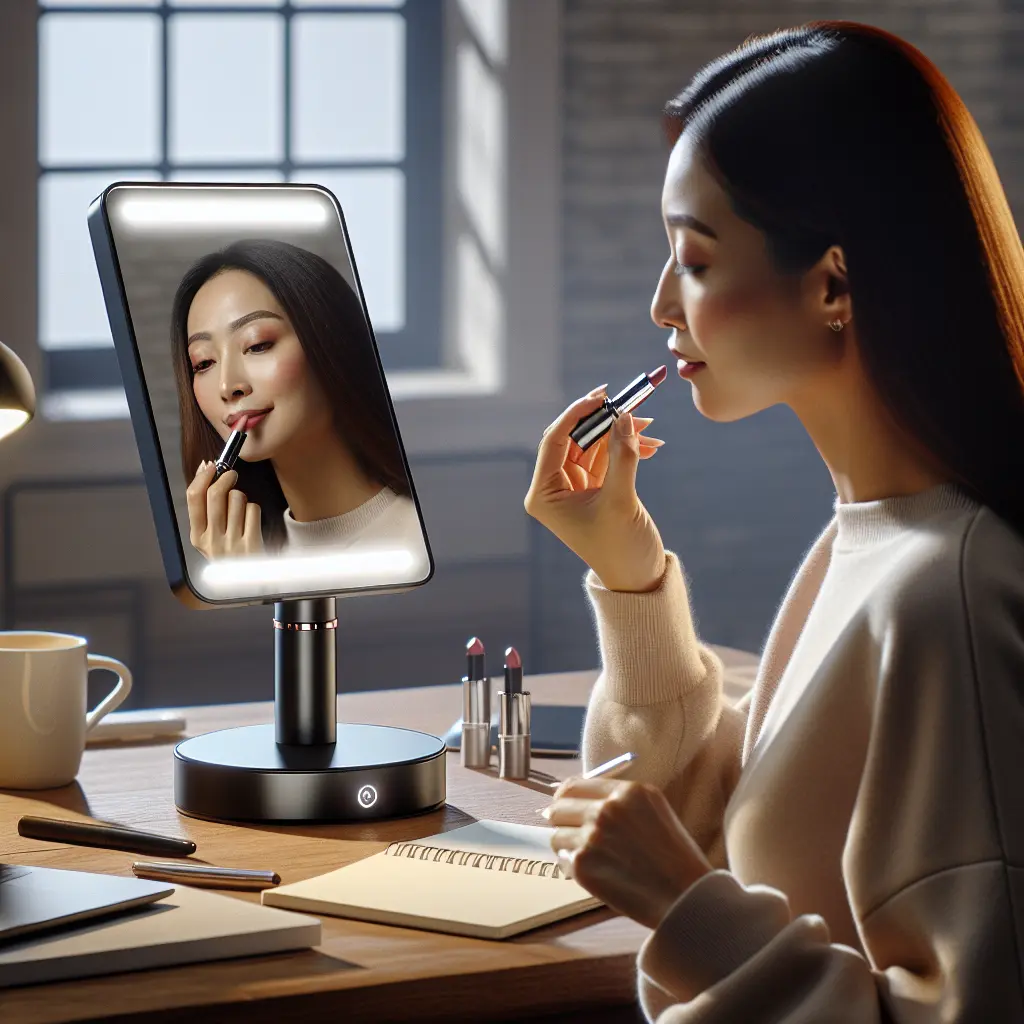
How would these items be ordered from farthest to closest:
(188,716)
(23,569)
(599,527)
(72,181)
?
(72,181) < (23,569) < (188,716) < (599,527)

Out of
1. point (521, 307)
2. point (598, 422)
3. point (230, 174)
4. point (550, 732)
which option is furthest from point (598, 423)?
point (230, 174)

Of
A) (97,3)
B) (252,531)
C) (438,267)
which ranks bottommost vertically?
(252,531)

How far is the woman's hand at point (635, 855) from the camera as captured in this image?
0.94 meters

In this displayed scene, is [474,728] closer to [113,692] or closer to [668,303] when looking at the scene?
[113,692]

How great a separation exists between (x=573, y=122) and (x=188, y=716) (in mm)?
2313

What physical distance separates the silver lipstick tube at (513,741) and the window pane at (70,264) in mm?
2207

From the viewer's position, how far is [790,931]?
91 cm

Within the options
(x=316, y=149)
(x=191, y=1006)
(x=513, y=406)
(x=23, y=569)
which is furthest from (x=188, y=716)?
(x=316, y=149)

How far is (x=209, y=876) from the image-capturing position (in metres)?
1.18

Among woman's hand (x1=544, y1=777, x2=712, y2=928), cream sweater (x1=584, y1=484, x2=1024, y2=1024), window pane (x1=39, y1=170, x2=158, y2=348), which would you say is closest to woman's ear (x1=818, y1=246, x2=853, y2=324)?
cream sweater (x1=584, y1=484, x2=1024, y2=1024)

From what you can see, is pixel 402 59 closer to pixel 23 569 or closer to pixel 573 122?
pixel 573 122

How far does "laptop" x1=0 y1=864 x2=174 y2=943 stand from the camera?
3.40 feet

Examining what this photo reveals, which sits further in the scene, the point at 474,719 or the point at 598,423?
the point at 474,719

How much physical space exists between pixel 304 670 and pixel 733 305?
1.83 feet
